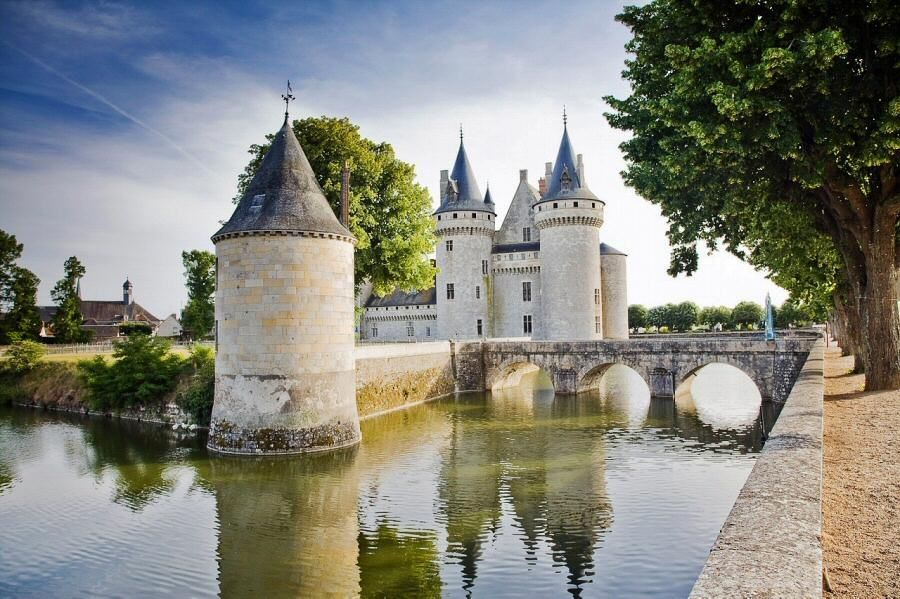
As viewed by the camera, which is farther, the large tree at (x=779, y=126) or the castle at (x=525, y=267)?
the castle at (x=525, y=267)

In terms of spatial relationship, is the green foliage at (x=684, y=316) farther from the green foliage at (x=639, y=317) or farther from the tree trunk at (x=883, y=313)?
the tree trunk at (x=883, y=313)

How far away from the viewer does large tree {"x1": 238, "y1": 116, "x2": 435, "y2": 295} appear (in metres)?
22.0

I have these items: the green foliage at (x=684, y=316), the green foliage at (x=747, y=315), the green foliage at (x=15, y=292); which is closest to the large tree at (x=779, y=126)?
the green foliage at (x=15, y=292)

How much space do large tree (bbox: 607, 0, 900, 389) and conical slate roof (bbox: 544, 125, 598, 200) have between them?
74.0 ft

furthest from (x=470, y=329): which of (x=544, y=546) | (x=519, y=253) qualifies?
(x=544, y=546)

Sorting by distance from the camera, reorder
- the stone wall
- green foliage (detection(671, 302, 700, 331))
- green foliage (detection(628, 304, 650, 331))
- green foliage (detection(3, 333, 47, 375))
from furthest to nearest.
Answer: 1. green foliage (detection(628, 304, 650, 331))
2. green foliage (detection(671, 302, 700, 331))
3. green foliage (detection(3, 333, 47, 375))
4. the stone wall

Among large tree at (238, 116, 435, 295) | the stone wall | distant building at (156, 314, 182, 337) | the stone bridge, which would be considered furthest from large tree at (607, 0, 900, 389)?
distant building at (156, 314, 182, 337)

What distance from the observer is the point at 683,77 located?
1012 cm

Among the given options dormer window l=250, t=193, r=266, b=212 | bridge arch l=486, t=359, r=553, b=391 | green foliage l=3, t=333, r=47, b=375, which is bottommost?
bridge arch l=486, t=359, r=553, b=391

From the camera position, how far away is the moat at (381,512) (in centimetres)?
800

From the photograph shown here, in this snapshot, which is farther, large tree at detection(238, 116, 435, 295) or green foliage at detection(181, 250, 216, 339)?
green foliage at detection(181, 250, 216, 339)

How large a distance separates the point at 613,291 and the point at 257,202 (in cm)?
3002

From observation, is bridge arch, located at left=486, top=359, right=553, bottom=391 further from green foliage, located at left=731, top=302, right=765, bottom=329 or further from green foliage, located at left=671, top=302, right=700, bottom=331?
green foliage, located at left=731, top=302, right=765, bottom=329

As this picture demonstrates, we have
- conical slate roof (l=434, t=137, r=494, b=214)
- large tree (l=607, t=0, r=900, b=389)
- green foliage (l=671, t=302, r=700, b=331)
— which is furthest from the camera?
green foliage (l=671, t=302, r=700, b=331)
